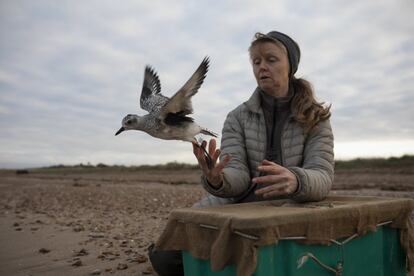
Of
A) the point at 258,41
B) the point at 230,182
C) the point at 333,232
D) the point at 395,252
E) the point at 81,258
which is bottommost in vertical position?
the point at 81,258

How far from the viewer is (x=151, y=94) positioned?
454 cm

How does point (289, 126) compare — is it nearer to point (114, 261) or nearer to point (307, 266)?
point (307, 266)

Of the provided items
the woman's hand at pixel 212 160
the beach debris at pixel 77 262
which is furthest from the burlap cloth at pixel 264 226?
the beach debris at pixel 77 262

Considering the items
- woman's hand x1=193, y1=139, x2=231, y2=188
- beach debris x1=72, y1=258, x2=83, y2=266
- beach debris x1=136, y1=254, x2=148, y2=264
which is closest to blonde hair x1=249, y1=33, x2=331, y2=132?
woman's hand x1=193, y1=139, x2=231, y2=188

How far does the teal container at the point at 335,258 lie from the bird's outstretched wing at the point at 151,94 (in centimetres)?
146

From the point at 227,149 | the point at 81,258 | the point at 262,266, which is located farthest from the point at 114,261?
the point at 262,266

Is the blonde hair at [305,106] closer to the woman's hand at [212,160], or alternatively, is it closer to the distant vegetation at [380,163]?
the woman's hand at [212,160]

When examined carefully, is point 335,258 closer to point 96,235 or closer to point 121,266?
point 121,266

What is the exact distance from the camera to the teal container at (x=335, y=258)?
229 centimetres

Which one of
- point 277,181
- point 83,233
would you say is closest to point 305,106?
point 277,181

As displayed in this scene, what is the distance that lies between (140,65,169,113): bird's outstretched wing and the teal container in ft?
4.79

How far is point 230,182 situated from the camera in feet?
10.5

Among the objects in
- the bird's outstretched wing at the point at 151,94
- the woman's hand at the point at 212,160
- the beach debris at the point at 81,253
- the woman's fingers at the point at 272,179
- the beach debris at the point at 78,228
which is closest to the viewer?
the woman's fingers at the point at 272,179

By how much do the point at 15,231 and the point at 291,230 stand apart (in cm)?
552
